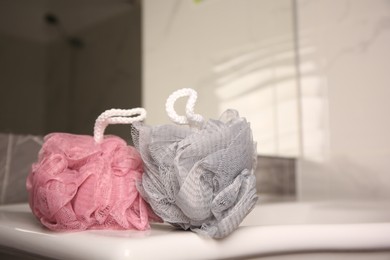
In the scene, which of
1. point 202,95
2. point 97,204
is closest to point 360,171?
point 202,95

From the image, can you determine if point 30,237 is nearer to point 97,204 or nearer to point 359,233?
point 97,204

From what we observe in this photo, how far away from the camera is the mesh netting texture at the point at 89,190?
44 centimetres

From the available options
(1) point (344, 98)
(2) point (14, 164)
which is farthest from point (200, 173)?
(1) point (344, 98)

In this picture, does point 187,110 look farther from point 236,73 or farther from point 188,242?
point 236,73

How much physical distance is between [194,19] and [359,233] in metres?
Answer: 0.91

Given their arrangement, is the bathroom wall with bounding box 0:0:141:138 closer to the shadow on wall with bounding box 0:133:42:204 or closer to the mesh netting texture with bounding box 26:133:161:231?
the shadow on wall with bounding box 0:133:42:204

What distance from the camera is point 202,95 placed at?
115 cm

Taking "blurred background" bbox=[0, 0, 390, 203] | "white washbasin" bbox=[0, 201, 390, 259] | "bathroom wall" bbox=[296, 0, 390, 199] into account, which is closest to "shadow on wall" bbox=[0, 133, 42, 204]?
"blurred background" bbox=[0, 0, 390, 203]

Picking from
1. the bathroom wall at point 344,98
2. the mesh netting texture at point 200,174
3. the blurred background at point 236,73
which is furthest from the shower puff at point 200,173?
the bathroom wall at point 344,98

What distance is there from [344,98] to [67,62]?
0.89 m

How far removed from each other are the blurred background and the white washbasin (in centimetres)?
43

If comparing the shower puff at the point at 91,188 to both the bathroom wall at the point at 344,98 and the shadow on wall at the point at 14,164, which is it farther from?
the bathroom wall at the point at 344,98

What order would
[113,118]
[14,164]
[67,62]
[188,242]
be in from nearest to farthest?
[188,242] → [113,118] → [14,164] → [67,62]

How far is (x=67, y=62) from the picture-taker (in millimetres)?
1102
